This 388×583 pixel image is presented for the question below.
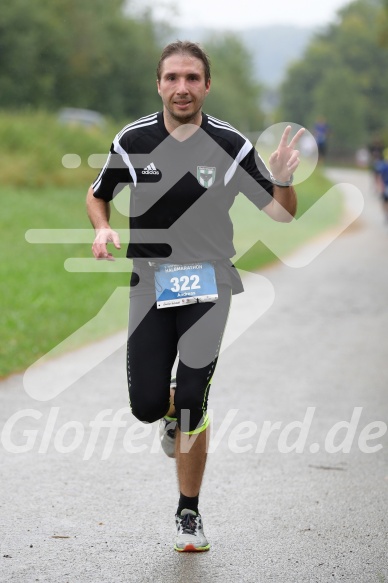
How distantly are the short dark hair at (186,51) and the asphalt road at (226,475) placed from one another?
205cm

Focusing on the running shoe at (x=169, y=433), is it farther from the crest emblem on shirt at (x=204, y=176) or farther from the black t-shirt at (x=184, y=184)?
the crest emblem on shirt at (x=204, y=176)

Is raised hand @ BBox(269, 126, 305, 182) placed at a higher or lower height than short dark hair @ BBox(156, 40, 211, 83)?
lower

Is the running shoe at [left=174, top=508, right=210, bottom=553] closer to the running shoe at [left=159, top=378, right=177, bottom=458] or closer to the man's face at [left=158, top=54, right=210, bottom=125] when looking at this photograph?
the running shoe at [left=159, top=378, right=177, bottom=458]

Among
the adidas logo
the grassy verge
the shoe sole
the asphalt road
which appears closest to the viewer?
the asphalt road

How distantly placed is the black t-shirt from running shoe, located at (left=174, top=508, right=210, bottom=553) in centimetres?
112

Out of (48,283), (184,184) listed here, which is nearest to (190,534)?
(184,184)

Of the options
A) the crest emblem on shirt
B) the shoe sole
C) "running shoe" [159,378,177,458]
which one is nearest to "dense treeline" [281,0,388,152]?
"running shoe" [159,378,177,458]

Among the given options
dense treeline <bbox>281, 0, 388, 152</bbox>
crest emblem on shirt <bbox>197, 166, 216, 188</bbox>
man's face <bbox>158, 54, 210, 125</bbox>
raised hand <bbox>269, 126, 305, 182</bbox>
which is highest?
man's face <bbox>158, 54, 210, 125</bbox>

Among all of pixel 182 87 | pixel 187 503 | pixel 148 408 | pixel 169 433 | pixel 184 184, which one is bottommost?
pixel 187 503

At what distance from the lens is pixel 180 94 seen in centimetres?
484

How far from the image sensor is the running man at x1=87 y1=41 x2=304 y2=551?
489 centimetres

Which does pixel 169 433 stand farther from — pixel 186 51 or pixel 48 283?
pixel 48 283

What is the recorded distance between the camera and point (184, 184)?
488 centimetres

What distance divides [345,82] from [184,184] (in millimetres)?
103857
